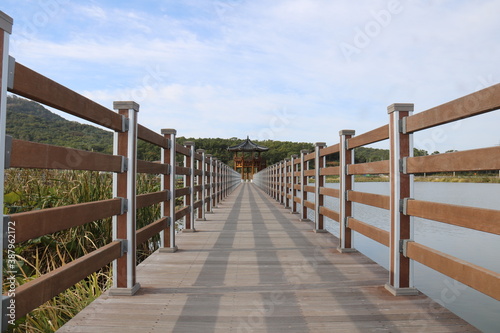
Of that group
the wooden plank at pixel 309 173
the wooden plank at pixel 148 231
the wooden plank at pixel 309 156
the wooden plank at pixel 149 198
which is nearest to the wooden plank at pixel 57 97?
the wooden plank at pixel 149 198

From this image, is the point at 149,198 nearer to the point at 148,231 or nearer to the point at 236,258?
the point at 148,231

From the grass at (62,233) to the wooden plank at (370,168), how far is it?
2361 millimetres

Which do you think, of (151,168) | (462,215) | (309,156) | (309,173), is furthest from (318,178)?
(462,215)

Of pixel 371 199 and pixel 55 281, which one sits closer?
pixel 55 281

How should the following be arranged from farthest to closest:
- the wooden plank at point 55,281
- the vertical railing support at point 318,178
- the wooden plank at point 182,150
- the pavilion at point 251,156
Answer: the pavilion at point 251,156 < the vertical railing support at point 318,178 < the wooden plank at point 182,150 < the wooden plank at point 55,281

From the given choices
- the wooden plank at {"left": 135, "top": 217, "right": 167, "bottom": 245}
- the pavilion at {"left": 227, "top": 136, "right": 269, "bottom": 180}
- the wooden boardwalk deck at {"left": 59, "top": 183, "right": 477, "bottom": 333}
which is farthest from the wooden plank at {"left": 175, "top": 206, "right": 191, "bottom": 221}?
the pavilion at {"left": 227, "top": 136, "right": 269, "bottom": 180}

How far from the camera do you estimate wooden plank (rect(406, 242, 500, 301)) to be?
161 centimetres

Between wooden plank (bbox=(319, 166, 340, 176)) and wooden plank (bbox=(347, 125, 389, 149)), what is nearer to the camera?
wooden plank (bbox=(347, 125, 389, 149))

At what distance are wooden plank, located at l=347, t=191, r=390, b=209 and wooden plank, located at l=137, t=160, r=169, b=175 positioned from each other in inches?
73.9

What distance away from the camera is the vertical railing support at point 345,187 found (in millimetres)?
3749

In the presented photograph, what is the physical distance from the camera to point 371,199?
3.11 meters

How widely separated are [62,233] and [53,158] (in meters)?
2.46

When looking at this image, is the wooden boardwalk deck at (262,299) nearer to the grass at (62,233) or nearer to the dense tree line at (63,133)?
the grass at (62,233)

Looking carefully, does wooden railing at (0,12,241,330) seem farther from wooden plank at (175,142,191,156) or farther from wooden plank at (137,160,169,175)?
wooden plank at (175,142,191,156)
